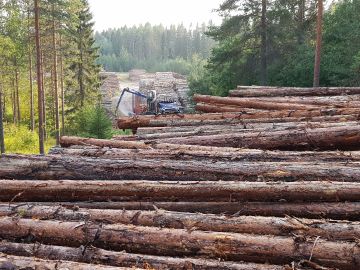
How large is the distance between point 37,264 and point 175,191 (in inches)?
53.7

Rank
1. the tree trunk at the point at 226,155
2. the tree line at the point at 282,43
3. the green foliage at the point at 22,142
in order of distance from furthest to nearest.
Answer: the green foliage at the point at 22,142, the tree line at the point at 282,43, the tree trunk at the point at 226,155

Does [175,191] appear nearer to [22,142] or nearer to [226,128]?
[226,128]

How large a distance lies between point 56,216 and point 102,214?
393 millimetres

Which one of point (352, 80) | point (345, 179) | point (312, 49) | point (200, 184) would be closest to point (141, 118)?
point (200, 184)

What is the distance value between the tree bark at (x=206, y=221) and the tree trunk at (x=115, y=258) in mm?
354

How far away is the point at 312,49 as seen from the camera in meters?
19.5

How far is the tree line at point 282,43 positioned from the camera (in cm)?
1811

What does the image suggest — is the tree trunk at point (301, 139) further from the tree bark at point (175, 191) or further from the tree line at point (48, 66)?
the tree line at point (48, 66)

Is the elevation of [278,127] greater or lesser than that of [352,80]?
lesser

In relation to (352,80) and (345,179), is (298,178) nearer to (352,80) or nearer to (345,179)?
(345,179)

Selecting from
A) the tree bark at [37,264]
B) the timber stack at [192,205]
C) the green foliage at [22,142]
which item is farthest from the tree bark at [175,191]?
the green foliage at [22,142]

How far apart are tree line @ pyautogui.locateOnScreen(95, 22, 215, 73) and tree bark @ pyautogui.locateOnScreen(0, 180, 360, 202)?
99651mm

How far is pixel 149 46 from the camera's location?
120188mm

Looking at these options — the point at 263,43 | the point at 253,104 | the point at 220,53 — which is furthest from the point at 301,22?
the point at 253,104
